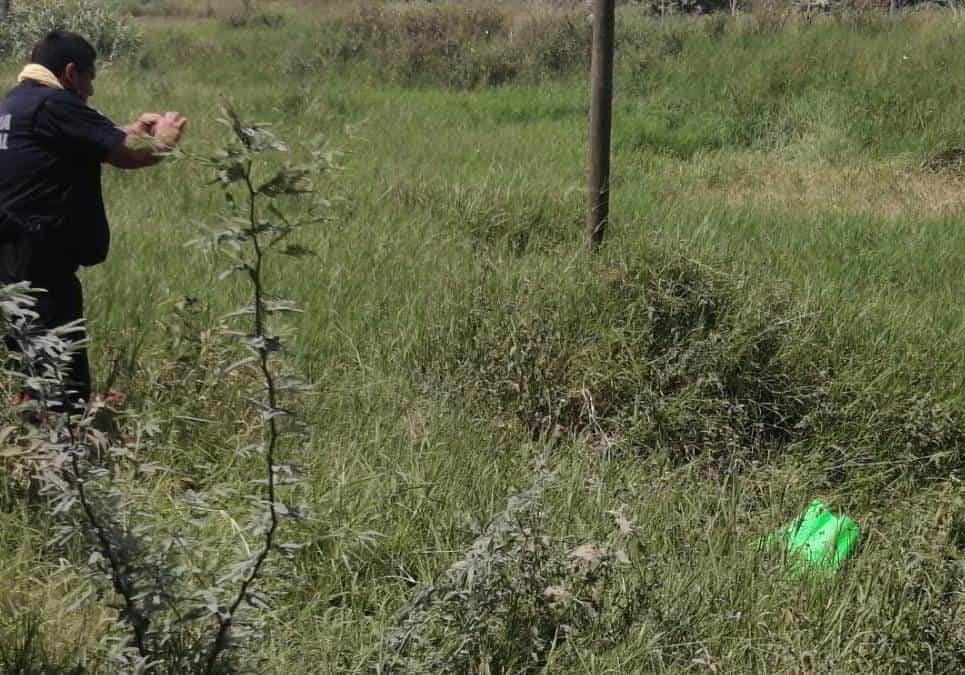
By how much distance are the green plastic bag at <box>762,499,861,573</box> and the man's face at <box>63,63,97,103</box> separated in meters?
2.82

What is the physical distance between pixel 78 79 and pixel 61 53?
101 mm

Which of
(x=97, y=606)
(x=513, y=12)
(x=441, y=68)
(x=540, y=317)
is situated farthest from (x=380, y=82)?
(x=97, y=606)

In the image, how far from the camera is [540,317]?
179 inches

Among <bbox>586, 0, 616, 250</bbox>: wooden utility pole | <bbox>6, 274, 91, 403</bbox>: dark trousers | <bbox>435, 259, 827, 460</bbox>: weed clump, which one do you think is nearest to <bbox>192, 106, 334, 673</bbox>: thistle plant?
<bbox>6, 274, 91, 403</bbox>: dark trousers

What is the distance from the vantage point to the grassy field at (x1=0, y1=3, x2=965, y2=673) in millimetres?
2818

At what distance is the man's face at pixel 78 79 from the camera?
370 cm

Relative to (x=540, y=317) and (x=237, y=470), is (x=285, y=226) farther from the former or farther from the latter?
(x=540, y=317)

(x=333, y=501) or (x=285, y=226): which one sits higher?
(x=285, y=226)

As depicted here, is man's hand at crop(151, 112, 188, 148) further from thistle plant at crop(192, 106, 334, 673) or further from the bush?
the bush

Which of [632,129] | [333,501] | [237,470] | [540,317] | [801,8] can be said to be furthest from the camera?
[801,8]

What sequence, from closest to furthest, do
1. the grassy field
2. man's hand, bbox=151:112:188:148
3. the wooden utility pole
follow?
the grassy field < man's hand, bbox=151:112:188:148 < the wooden utility pole

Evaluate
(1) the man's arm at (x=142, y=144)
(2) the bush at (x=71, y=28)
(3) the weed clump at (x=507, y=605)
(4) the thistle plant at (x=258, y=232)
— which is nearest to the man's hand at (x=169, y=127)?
(1) the man's arm at (x=142, y=144)

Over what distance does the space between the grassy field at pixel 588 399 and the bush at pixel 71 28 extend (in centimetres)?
889

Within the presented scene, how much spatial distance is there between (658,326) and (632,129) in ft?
17.1
